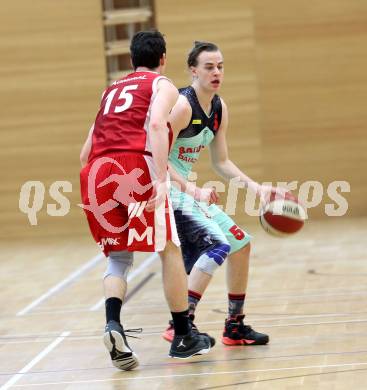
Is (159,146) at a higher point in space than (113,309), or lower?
higher

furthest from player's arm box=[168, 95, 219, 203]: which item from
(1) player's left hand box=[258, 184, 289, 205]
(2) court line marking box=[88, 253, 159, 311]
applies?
(2) court line marking box=[88, 253, 159, 311]

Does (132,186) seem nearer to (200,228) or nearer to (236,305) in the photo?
(200,228)

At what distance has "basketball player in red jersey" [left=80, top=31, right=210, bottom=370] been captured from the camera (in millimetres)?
4785

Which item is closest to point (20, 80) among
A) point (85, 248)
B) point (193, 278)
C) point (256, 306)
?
point (85, 248)

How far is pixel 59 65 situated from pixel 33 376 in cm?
790

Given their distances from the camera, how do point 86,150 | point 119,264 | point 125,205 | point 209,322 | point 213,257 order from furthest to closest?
point 209,322, point 213,257, point 86,150, point 119,264, point 125,205

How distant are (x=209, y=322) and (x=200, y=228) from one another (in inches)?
41.0

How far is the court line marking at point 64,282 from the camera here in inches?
290

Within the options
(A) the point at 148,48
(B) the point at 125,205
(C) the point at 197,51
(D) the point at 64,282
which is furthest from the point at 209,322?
(D) the point at 64,282

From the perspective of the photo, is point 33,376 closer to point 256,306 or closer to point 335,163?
point 256,306

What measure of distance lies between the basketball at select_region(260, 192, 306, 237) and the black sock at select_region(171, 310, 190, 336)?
736 mm

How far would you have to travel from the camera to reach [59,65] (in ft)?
40.7

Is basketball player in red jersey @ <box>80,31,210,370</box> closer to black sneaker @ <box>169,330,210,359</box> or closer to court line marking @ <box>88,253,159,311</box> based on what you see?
black sneaker @ <box>169,330,210,359</box>

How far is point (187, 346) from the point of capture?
16.7 ft
